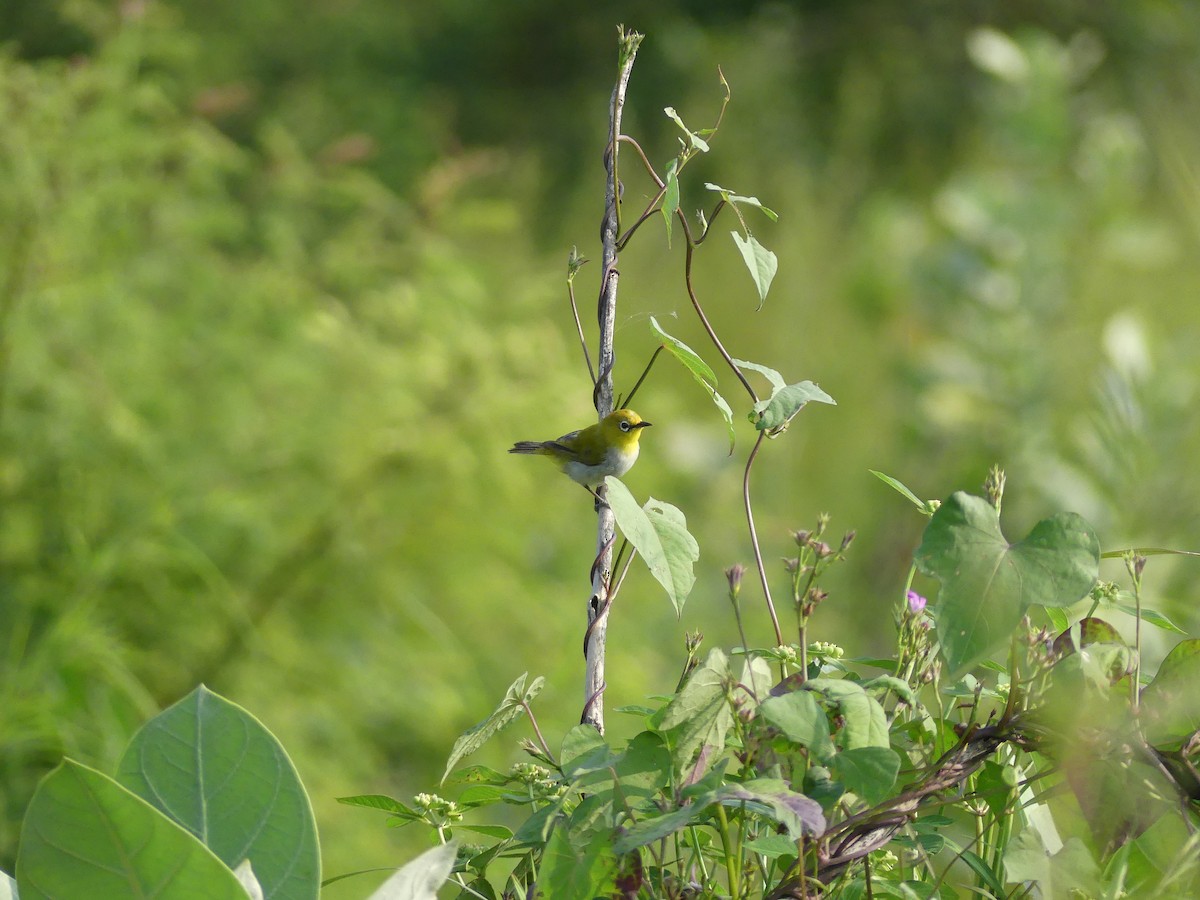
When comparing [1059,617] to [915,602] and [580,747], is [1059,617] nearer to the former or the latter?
Result: [915,602]

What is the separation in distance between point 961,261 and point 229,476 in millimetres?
1661

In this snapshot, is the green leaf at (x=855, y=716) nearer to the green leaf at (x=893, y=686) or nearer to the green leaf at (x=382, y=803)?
the green leaf at (x=893, y=686)

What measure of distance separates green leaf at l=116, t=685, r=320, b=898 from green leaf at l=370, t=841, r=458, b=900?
4 centimetres

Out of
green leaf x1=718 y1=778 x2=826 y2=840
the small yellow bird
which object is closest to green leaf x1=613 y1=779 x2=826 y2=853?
green leaf x1=718 y1=778 x2=826 y2=840

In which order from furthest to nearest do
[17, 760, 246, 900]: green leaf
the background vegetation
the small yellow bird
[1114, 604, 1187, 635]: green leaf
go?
the background vegetation, the small yellow bird, [1114, 604, 1187, 635]: green leaf, [17, 760, 246, 900]: green leaf

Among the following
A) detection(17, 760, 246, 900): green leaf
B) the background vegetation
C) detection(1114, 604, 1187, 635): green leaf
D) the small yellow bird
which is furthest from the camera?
the background vegetation

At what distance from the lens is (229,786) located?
41 cm

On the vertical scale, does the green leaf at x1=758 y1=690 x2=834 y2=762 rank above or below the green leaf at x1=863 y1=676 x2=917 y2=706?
above

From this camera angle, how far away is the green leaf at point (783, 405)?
0.42 m

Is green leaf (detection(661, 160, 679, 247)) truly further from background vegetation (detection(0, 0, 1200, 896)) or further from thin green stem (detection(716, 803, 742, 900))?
background vegetation (detection(0, 0, 1200, 896))

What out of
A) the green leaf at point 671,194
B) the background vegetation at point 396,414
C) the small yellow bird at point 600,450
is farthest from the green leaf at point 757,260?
the background vegetation at point 396,414

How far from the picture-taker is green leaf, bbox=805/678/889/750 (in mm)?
375

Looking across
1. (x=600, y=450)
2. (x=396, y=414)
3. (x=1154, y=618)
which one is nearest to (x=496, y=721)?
(x=1154, y=618)

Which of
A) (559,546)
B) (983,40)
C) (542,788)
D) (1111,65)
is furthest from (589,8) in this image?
(542,788)
